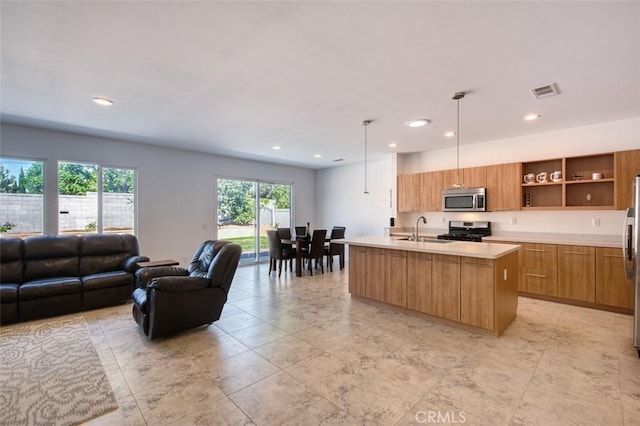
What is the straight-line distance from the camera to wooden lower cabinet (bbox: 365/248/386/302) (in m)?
4.04

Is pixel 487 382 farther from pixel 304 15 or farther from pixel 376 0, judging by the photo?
pixel 304 15

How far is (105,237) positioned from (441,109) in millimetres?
5181

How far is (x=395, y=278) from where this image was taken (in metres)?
3.89

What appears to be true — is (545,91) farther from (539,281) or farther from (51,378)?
(51,378)

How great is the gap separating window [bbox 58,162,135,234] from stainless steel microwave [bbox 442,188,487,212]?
5.95m

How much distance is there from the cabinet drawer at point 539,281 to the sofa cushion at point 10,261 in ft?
23.0

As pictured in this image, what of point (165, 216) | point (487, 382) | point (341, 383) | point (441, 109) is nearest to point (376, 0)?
point (441, 109)

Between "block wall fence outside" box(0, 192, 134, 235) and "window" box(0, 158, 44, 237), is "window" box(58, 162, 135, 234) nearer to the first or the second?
"block wall fence outside" box(0, 192, 134, 235)

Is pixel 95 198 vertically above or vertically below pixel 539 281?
above

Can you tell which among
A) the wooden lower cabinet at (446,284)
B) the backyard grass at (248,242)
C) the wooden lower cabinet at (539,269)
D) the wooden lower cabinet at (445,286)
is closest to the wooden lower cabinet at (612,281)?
the wooden lower cabinet at (539,269)

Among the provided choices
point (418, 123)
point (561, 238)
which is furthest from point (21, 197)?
point (561, 238)

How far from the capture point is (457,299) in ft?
10.9

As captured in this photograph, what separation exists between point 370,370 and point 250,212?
5.73m

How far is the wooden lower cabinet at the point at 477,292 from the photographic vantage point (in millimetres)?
3082
